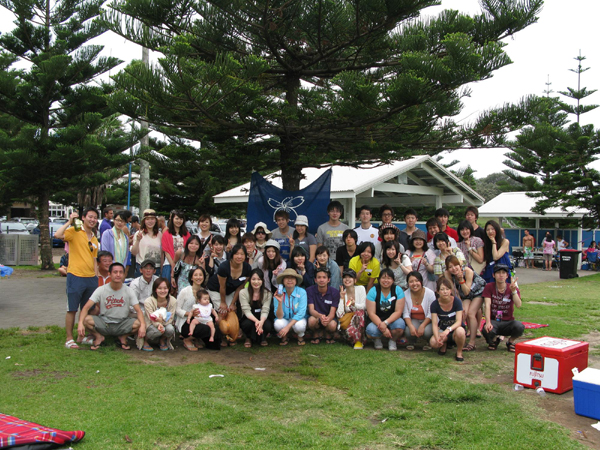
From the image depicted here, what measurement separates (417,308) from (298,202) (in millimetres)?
2474

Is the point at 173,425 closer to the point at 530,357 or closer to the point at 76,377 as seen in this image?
the point at 76,377

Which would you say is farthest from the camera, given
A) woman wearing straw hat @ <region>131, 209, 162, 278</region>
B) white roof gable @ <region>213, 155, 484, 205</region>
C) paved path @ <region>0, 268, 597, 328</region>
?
white roof gable @ <region>213, 155, 484, 205</region>

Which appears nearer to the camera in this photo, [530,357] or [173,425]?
[173,425]

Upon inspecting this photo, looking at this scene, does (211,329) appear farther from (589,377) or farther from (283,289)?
(589,377)

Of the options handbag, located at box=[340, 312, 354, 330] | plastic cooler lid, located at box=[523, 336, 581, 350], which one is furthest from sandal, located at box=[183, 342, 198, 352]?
plastic cooler lid, located at box=[523, 336, 581, 350]

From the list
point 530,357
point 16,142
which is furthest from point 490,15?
point 16,142

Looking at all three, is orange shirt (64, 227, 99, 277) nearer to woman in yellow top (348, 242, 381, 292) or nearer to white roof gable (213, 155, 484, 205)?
woman in yellow top (348, 242, 381, 292)

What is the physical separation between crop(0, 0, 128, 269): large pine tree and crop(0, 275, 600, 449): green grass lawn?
26.7 ft

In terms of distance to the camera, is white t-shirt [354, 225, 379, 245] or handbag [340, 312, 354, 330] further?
white t-shirt [354, 225, 379, 245]

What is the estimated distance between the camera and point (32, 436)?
2.91 meters

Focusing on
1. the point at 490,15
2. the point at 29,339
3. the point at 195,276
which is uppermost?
the point at 490,15

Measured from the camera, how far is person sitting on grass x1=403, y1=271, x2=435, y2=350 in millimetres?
5473

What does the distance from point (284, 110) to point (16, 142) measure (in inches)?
360

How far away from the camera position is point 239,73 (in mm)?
5406
